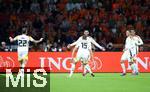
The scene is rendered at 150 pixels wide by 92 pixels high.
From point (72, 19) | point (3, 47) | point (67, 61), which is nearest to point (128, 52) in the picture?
point (67, 61)

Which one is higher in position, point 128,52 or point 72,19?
point 72,19

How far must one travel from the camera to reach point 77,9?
32438mm

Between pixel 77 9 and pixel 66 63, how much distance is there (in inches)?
187

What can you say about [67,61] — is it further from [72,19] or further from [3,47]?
[72,19]

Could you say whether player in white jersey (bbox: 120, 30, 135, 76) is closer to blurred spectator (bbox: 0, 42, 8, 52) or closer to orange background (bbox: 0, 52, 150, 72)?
orange background (bbox: 0, 52, 150, 72)

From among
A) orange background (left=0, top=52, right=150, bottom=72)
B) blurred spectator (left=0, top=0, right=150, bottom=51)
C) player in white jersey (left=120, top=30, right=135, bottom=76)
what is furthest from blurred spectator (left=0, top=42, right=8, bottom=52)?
player in white jersey (left=120, top=30, right=135, bottom=76)

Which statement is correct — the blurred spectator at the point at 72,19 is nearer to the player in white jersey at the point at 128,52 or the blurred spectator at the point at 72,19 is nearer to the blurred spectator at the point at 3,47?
the blurred spectator at the point at 3,47

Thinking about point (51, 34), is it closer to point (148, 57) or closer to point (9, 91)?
point (148, 57)

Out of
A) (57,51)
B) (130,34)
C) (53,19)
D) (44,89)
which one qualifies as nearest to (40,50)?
(57,51)

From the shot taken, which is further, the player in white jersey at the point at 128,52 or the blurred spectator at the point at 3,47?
the blurred spectator at the point at 3,47

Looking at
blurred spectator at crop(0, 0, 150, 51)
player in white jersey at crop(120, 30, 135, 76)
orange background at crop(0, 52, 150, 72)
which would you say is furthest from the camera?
blurred spectator at crop(0, 0, 150, 51)

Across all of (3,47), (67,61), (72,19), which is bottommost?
(67,61)

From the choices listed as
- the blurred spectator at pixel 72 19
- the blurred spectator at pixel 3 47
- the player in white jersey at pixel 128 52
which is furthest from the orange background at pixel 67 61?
the player in white jersey at pixel 128 52

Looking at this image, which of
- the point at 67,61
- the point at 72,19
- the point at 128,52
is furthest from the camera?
the point at 72,19
